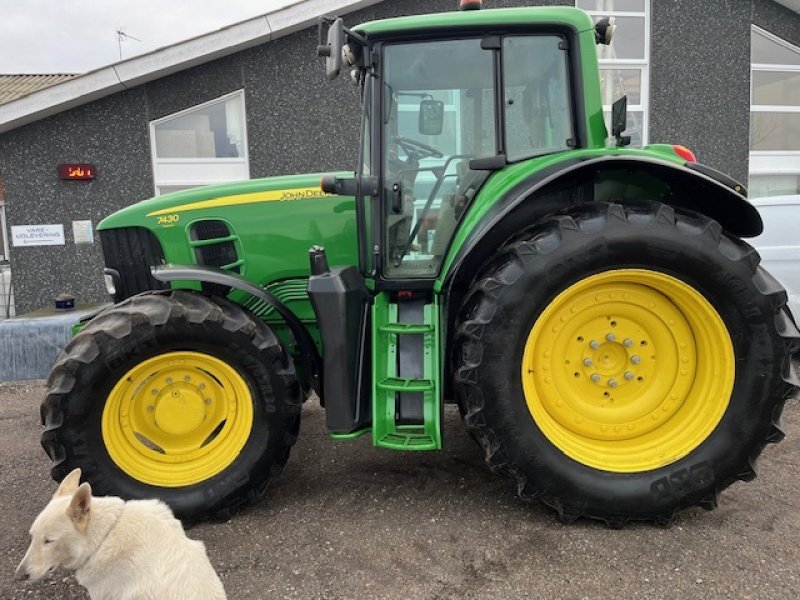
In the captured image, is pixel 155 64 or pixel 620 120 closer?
pixel 620 120

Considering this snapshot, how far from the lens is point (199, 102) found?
768 cm

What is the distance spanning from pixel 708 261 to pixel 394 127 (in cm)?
157

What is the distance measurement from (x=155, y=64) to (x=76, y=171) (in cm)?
164

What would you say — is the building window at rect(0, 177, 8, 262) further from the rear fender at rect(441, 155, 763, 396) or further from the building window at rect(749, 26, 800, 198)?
the building window at rect(749, 26, 800, 198)

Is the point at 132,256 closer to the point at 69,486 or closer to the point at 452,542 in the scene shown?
the point at 69,486

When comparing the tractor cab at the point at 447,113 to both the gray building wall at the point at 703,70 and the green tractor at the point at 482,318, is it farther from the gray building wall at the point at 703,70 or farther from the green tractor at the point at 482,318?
the gray building wall at the point at 703,70

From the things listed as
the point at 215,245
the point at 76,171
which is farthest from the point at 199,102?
the point at 215,245

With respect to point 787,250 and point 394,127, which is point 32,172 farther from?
point 787,250

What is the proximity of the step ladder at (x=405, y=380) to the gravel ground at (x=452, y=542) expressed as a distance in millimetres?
387

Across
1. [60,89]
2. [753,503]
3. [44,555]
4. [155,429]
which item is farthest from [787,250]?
[60,89]

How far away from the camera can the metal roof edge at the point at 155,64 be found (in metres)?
7.12

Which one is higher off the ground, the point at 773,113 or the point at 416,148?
the point at 773,113

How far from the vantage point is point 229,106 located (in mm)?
Answer: 7859

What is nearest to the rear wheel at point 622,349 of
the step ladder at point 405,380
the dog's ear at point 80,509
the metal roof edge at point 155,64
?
the step ladder at point 405,380
